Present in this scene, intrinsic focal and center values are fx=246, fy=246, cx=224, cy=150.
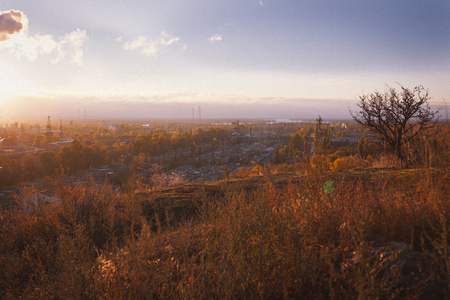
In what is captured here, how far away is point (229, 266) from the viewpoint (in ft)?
6.97

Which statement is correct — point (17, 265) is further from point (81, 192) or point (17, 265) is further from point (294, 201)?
point (294, 201)

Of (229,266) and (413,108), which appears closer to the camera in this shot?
(229,266)

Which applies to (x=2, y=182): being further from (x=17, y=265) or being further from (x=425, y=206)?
(x=425, y=206)

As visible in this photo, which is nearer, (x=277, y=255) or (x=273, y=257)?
(x=277, y=255)

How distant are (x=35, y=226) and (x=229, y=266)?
4.95 m

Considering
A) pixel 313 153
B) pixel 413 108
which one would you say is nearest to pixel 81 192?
pixel 313 153

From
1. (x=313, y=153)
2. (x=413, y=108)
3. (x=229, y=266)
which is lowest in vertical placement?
(x=229, y=266)

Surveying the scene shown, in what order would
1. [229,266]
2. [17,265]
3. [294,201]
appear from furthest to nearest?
1. [294,201]
2. [17,265]
3. [229,266]

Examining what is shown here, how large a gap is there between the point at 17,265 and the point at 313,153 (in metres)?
4.65

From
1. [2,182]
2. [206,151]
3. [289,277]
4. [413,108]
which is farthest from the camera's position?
[206,151]

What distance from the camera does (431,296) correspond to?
78.4 inches

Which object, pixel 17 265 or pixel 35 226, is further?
pixel 35 226

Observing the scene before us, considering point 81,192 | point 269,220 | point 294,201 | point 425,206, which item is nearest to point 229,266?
point 269,220

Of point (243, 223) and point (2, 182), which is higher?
point (243, 223)
